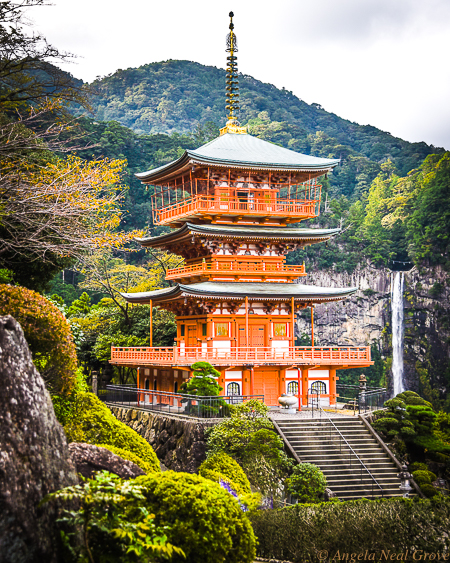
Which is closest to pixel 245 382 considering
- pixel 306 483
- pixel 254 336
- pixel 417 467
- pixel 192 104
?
pixel 254 336

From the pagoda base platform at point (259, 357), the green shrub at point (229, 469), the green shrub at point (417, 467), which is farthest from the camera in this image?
the pagoda base platform at point (259, 357)

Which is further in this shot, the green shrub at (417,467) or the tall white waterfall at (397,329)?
the tall white waterfall at (397,329)

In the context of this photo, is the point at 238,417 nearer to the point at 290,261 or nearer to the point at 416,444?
the point at 416,444

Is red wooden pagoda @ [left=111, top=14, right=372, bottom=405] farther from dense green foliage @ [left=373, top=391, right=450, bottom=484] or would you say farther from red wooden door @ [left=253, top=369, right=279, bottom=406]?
dense green foliage @ [left=373, top=391, right=450, bottom=484]

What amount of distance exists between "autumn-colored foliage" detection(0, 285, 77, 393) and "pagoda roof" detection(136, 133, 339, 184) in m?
18.5

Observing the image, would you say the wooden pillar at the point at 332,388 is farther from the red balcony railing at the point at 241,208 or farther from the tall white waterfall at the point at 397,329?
the tall white waterfall at the point at 397,329

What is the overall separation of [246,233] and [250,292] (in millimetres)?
3039

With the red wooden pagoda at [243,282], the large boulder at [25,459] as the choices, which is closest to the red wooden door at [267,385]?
the red wooden pagoda at [243,282]

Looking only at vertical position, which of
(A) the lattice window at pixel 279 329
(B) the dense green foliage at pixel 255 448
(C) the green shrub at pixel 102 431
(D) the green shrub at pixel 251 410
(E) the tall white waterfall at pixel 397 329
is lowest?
(E) the tall white waterfall at pixel 397 329

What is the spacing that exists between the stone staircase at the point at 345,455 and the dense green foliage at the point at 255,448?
4.65 feet

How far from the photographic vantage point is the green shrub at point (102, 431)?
1421 centimetres

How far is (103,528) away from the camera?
26.8 feet

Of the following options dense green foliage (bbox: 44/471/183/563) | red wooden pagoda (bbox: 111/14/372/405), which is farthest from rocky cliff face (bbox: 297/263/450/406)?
dense green foliage (bbox: 44/471/183/563)

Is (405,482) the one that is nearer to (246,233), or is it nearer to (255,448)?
(255,448)
